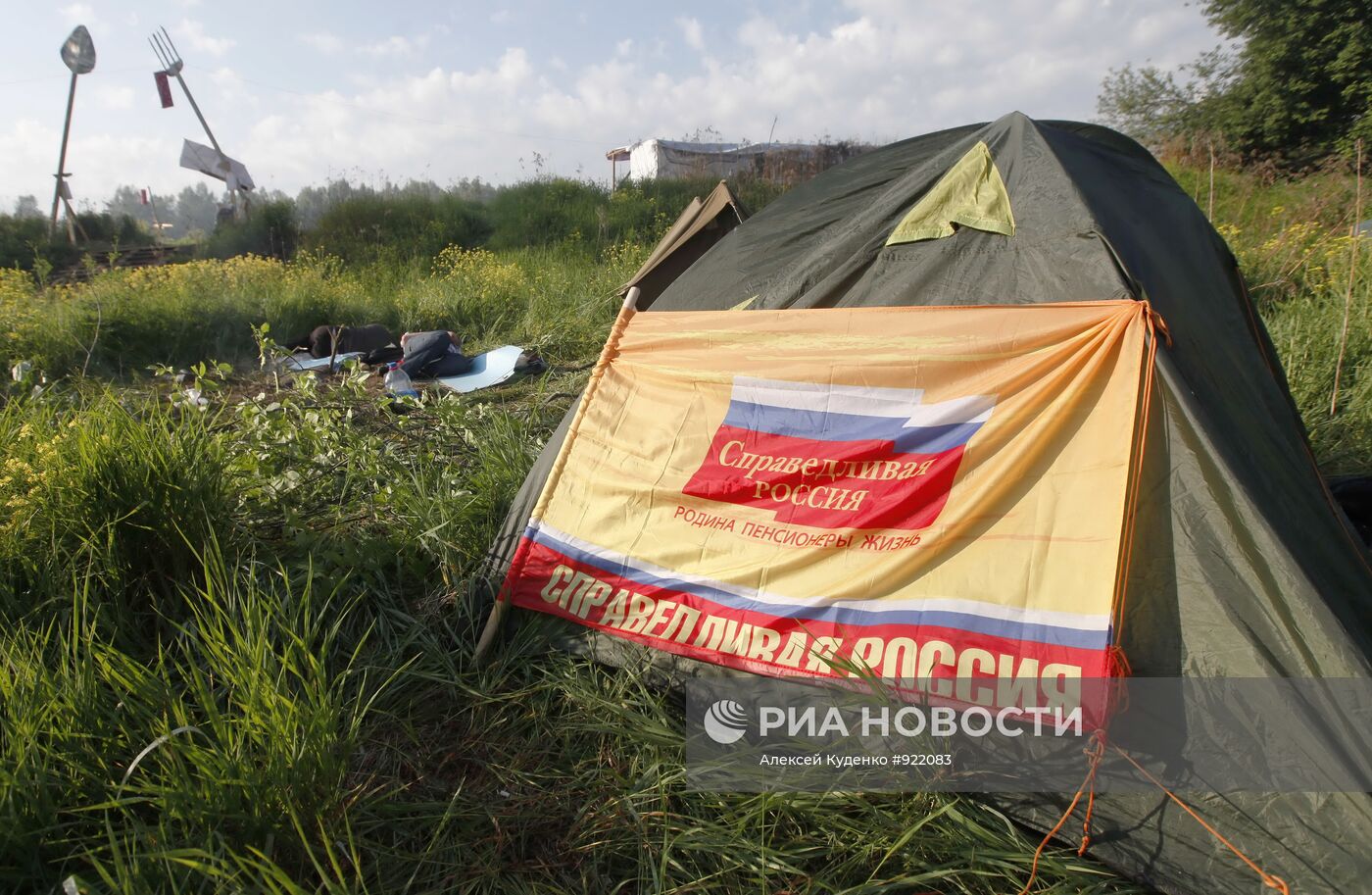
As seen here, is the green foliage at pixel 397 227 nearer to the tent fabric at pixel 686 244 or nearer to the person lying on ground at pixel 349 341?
the person lying on ground at pixel 349 341

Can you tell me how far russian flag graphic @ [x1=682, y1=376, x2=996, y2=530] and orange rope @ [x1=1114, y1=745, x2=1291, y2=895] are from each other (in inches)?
28.1

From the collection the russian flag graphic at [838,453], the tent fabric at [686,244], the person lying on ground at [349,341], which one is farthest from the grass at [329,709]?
the tent fabric at [686,244]

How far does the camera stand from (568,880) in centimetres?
168

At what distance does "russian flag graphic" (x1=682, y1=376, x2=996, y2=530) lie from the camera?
2029mm

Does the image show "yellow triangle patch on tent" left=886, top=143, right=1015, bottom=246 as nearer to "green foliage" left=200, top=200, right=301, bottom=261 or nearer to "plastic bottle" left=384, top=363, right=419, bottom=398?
"plastic bottle" left=384, top=363, right=419, bottom=398

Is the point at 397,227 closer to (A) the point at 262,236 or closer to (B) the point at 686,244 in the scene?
(A) the point at 262,236

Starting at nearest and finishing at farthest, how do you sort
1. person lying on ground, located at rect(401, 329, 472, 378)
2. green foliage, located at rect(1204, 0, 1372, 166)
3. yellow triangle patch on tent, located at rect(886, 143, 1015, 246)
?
yellow triangle patch on tent, located at rect(886, 143, 1015, 246)
person lying on ground, located at rect(401, 329, 472, 378)
green foliage, located at rect(1204, 0, 1372, 166)

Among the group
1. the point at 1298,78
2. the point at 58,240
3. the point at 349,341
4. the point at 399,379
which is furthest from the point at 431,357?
the point at 58,240

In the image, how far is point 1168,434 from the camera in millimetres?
1823

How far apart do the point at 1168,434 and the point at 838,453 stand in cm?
82

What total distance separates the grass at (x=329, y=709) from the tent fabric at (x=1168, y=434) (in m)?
0.26

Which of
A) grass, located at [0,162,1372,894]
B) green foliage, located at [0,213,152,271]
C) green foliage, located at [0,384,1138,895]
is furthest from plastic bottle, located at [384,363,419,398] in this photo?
green foliage, located at [0,213,152,271]

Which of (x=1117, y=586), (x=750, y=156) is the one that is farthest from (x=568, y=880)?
(x=750, y=156)

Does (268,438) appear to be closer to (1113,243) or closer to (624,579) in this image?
(624,579)
